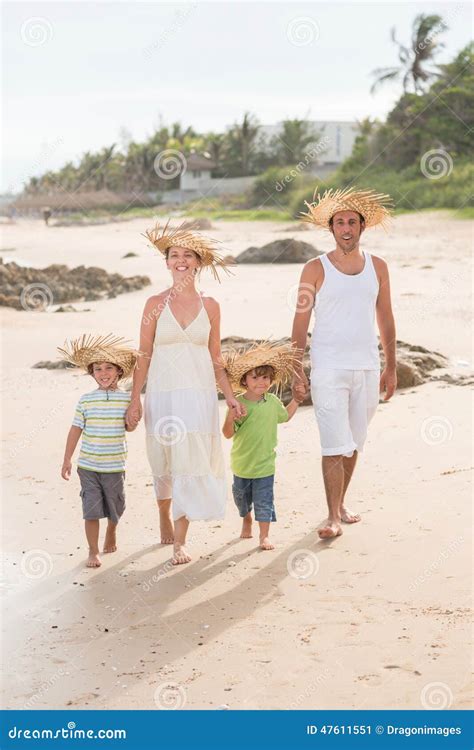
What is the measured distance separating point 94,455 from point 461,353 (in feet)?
18.3

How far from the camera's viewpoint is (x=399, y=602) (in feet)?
16.9

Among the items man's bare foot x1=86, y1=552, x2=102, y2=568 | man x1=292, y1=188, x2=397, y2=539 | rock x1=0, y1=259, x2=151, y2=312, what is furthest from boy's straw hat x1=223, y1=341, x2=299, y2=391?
rock x1=0, y1=259, x2=151, y2=312

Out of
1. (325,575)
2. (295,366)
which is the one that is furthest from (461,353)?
(325,575)

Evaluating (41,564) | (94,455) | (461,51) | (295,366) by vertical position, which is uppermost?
(461,51)

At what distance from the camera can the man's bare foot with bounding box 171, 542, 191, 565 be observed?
5.85 m

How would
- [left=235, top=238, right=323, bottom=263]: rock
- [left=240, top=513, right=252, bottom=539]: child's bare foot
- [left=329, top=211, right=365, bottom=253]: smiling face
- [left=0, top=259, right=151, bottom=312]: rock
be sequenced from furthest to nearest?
[left=235, top=238, right=323, bottom=263]: rock → [left=0, top=259, right=151, bottom=312]: rock → [left=240, top=513, right=252, bottom=539]: child's bare foot → [left=329, top=211, right=365, bottom=253]: smiling face

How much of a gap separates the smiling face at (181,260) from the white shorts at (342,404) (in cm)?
94

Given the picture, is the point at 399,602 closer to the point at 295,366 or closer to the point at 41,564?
the point at 295,366

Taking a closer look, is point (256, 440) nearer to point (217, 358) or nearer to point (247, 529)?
point (217, 358)

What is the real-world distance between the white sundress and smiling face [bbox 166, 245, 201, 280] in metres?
0.19

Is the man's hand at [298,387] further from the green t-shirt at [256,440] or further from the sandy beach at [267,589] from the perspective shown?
the sandy beach at [267,589]

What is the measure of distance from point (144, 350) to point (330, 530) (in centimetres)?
142

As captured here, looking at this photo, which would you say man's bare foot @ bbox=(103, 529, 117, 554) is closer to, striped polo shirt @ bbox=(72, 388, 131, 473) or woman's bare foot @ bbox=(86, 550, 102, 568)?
woman's bare foot @ bbox=(86, 550, 102, 568)

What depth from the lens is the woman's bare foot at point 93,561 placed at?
5.92 meters
